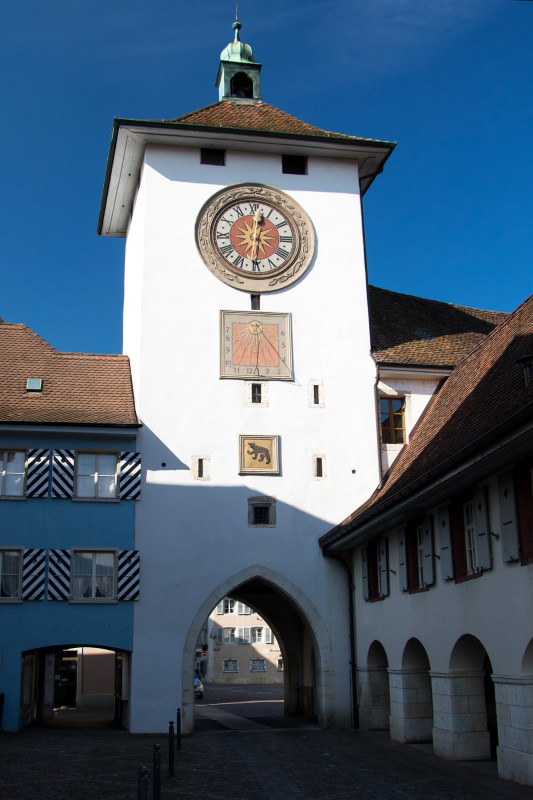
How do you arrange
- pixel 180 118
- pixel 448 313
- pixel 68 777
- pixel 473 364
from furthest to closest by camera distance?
pixel 448 313 → pixel 180 118 → pixel 473 364 → pixel 68 777

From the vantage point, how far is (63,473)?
72.1 feet

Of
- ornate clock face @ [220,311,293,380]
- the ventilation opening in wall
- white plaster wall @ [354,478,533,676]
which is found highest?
ornate clock face @ [220,311,293,380]

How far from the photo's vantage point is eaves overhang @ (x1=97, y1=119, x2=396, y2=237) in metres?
24.4

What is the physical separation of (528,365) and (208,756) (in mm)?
8967

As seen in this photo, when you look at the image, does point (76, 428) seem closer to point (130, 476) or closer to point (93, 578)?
point (130, 476)

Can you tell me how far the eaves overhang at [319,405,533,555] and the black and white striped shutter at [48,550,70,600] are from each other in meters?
6.22

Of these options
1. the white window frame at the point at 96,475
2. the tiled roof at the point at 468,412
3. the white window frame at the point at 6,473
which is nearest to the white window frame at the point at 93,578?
the white window frame at the point at 96,475

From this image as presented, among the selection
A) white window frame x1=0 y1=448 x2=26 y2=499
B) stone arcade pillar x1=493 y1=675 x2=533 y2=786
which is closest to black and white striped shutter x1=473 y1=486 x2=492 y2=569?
stone arcade pillar x1=493 y1=675 x2=533 y2=786

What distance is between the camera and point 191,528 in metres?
22.4

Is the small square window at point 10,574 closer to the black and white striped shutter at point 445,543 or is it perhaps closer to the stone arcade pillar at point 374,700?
the stone arcade pillar at point 374,700

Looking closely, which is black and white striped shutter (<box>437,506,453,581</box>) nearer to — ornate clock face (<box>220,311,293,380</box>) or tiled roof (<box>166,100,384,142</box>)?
ornate clock face (<box>220,311,293,380</box>)

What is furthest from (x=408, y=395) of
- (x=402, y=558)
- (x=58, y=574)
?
(x=58, y=574)

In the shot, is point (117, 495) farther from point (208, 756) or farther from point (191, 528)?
point (208, 756)

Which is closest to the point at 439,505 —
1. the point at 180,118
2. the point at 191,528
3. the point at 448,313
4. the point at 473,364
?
the point at 473,364
